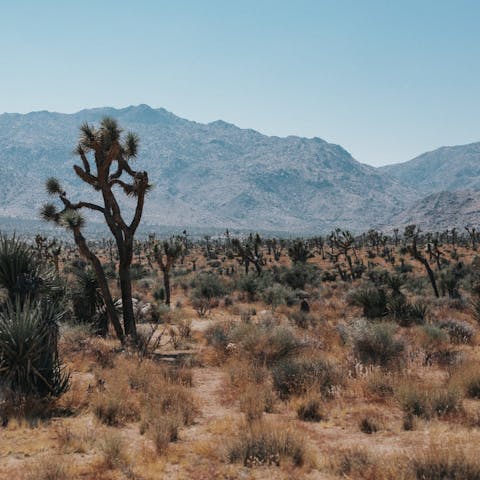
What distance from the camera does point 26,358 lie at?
896 cm

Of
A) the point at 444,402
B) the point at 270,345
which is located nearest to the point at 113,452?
the point at 444,402

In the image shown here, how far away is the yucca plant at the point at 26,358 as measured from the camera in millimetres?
8875

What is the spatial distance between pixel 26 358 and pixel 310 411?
16.6 ft

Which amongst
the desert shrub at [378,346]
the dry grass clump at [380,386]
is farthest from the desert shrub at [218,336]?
the dry grass clump at [380,386]

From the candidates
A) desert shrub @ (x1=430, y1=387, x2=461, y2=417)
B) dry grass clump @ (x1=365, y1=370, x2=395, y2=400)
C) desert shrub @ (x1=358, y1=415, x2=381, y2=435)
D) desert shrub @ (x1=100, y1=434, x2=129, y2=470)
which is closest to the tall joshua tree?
dry grass clump @ (x1=365, y1=370, x2=395, y2=400)

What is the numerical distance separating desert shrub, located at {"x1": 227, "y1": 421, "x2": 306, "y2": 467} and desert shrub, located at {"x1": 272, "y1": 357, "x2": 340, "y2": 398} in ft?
8.36

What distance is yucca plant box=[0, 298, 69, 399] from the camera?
888 centimetres

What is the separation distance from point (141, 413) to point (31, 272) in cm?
464

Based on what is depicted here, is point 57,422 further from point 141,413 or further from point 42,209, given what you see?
point 42,209

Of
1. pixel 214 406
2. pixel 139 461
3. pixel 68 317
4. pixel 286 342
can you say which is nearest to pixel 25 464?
pixel 139 461

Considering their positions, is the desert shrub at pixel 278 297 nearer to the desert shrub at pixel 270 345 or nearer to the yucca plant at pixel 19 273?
the desert shrub at pixel 270 345

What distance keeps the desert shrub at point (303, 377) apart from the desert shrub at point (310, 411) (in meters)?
0.66

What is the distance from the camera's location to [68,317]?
17.3 meters

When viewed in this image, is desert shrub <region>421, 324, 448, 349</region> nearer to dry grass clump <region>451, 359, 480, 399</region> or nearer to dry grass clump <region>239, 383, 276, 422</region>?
dry grass clump <region>451, 359, 480, 399</region>
